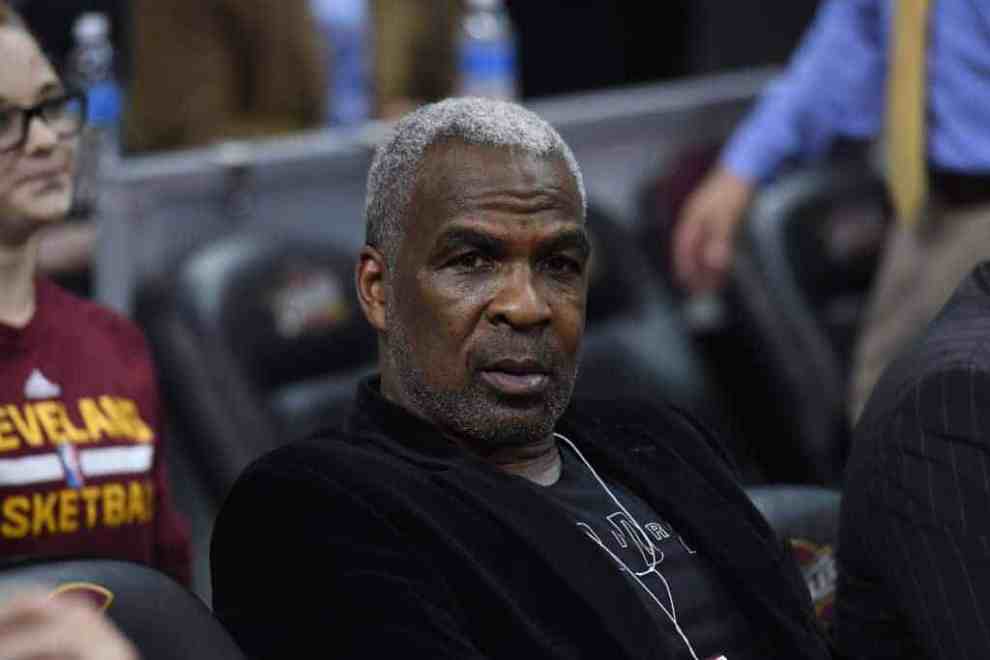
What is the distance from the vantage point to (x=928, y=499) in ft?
5.65

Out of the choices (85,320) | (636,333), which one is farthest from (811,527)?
(636,333)

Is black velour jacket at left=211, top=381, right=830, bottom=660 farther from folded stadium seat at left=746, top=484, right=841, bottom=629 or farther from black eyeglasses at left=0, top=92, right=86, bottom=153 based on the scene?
black eyeglasses at left=0, top=92, right=86, bottom=153

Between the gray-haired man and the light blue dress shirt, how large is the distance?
107 cm

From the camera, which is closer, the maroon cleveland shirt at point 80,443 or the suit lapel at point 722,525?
the suit lapel at point 722,525

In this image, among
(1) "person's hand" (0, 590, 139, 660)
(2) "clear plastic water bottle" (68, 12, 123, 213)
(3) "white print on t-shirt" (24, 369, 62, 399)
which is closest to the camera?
(1) "person's hand" (0, 590, 139, 660)

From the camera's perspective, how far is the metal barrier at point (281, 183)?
10.2 ft

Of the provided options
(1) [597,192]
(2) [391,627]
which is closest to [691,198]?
(1) [597,192]

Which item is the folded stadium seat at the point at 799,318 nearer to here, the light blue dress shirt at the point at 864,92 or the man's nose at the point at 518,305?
the light blue dress shirt at the point at 864,92

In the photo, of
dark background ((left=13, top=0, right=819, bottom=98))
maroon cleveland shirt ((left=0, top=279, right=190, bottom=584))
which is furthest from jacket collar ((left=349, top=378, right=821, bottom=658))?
dark background ((left=13, top=0, right=819, bottom=98))

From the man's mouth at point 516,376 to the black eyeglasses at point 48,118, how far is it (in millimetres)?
797

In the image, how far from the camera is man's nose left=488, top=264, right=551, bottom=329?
175cm

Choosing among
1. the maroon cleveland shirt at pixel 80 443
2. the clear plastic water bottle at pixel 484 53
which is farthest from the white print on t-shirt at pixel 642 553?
the clear plastic water bottle at pixel 484 53

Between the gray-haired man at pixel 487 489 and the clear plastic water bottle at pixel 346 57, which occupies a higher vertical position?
the gray-haired man at pixel 487 489

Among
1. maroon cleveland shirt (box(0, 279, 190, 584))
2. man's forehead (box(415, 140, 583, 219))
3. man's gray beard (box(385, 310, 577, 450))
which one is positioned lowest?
maroon cleveland shirt (box(0, 279, 190, 584))
